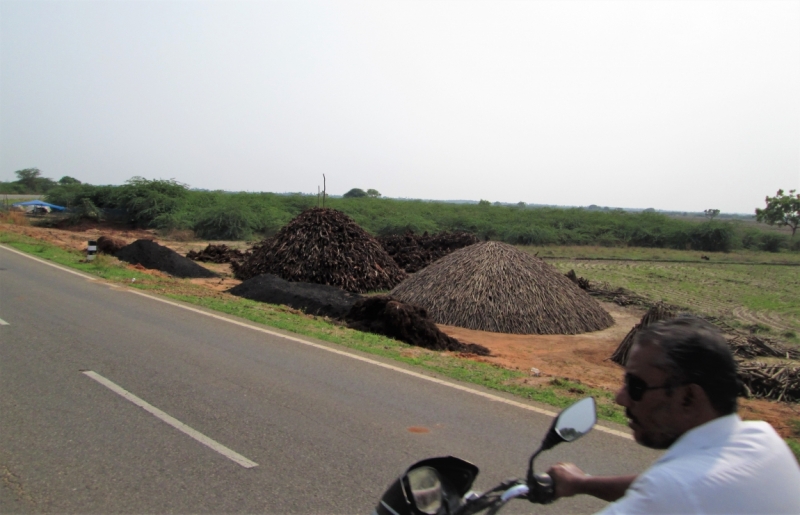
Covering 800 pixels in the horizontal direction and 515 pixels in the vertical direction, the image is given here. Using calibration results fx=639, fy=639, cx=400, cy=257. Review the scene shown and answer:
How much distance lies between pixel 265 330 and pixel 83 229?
131 feet

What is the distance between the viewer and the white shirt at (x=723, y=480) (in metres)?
1.73

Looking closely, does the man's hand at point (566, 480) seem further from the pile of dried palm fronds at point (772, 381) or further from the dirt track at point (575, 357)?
the pile of dried palm fronds at point (772, 381)

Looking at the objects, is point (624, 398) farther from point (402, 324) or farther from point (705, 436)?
point (402, 324)

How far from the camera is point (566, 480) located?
2311 millimetres

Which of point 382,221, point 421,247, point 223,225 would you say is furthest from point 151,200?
point 421,247

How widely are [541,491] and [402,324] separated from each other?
983cm

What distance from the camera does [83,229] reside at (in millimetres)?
44781

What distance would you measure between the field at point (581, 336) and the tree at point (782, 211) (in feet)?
76.2

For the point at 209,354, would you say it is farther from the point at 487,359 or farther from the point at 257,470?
the point at 487,359

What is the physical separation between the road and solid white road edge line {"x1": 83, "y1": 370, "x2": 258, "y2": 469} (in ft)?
0.08

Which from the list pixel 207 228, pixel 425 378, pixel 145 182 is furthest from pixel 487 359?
pixel 145 182

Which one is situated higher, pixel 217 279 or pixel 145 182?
pixel 145 182

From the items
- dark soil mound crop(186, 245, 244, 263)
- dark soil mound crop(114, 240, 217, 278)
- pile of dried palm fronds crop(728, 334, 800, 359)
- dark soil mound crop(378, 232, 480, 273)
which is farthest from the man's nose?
dark soil mound crop(186, 245, 244, 263)

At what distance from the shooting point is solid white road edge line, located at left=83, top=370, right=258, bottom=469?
5.07m
